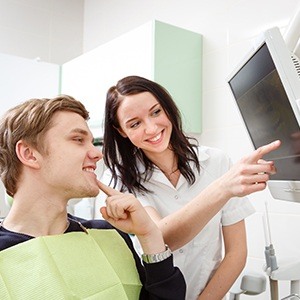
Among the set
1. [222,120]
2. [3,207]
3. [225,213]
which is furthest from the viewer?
[3,207]

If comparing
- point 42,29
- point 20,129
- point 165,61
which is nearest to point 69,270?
point 20,129

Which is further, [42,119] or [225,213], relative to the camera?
[225,213]

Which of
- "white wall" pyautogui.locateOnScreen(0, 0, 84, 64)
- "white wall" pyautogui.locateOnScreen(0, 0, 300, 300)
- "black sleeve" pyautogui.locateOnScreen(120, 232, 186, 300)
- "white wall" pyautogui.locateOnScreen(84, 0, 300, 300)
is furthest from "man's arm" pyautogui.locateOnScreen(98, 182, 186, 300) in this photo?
"white wall" pyautogui.locateOnScreen(0, 0, 84, 64)

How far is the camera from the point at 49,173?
1.17 meters

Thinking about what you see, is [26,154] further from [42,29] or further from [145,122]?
[42,29]

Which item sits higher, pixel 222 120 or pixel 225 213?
pixel 222 120

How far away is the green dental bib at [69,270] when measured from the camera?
1.01 metres

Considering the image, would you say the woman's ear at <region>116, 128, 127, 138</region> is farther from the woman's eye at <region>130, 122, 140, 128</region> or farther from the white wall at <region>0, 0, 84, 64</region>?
the white wall at <region>0, 0, 84, 64</region>

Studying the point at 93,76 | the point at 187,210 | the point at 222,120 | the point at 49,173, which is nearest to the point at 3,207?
the point at 93,76

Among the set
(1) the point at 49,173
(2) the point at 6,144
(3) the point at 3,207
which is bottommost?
(1) the point at 49,173

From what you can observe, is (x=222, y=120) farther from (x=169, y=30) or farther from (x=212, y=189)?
(x=212, y=189)

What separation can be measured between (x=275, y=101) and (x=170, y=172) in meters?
0.62

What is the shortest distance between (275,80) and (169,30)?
1.41 metres

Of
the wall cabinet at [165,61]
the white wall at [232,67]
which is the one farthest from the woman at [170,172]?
the wall cabinet at [165,61]
